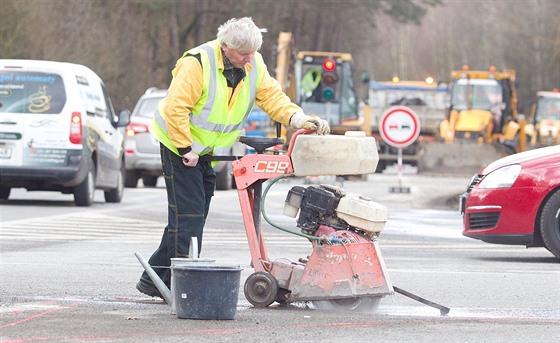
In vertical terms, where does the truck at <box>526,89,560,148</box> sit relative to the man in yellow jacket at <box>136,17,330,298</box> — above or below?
below

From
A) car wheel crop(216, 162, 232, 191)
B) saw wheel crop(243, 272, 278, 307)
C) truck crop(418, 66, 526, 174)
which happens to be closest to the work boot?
saw wheel crop(243, 272, 278, 307)

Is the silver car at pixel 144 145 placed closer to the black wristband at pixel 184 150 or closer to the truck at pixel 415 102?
the black wristband at pixel 184 150

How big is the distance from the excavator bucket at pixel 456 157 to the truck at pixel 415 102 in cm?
585

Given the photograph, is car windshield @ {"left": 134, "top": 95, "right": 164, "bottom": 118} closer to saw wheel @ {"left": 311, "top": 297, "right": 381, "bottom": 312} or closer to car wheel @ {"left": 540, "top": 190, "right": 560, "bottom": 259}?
car wheel @ {"left": 540, "top": 190, "right": 560, "bottom": 259}

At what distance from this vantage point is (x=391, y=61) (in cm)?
12312

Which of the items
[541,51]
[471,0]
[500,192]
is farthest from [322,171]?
[471,0]

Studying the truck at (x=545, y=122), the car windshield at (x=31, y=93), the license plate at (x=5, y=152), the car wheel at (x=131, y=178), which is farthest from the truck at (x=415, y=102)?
the license plate at (x=5, y=152)

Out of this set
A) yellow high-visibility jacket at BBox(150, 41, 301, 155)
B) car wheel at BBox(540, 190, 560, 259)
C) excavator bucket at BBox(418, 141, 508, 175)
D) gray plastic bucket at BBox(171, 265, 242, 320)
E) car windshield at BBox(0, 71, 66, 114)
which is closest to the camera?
gray plastic bucket at BBox(171, 265, 242, 320)

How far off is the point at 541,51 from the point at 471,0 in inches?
1535

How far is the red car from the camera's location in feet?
44.2

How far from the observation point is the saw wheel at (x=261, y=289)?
30.1ft

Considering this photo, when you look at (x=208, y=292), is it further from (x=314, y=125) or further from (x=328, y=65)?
(x=328, y=65)

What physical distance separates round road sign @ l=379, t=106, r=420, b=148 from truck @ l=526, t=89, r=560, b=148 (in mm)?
24826

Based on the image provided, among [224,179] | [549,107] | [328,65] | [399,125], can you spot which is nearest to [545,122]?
[549,107]
